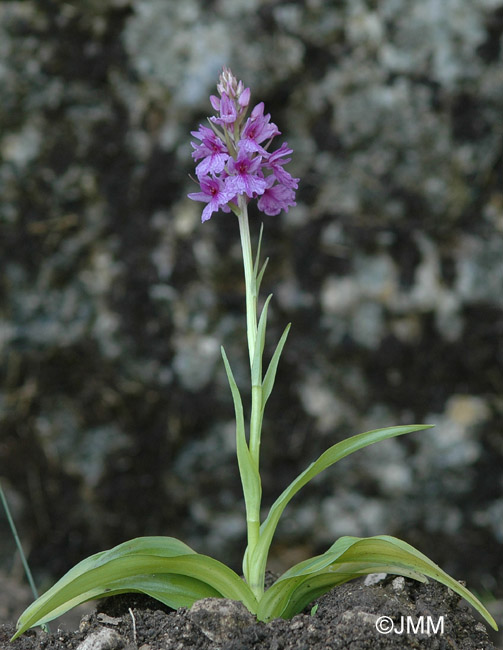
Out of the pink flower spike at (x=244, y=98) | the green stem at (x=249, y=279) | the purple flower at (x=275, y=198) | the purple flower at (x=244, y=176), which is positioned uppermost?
the pink flower spike at (x=244, y=98)

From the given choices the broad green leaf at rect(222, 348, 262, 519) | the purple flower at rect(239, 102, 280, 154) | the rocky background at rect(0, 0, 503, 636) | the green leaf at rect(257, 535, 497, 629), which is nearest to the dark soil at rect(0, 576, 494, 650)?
the green leaf at rect(257, 535, 497, 629)

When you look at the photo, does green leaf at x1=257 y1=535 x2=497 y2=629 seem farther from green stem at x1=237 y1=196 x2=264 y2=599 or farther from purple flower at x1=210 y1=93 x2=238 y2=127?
purple flower at x1=210 y1=93 x2=238 y2=127

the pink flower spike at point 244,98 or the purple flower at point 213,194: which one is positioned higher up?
the pink flower spike at point 244,98

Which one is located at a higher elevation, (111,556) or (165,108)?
(165,108)

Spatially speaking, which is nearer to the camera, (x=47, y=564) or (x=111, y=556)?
(x=111, y=556)

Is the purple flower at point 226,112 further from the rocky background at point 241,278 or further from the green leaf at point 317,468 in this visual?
the rocky background at point 241,278

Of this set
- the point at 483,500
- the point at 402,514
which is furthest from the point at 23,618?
the point at 483,500

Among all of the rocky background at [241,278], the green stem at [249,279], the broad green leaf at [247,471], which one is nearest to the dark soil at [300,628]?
the broad green leaf at [247,471]

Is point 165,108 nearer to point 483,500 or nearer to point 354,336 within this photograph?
point 354,336

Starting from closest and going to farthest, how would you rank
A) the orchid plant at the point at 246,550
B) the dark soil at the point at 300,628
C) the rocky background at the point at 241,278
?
1. the dark soil at the point at 300,628
2. the orchid plant at the point at 246,550
3. the rocky background at the point at 241,278
